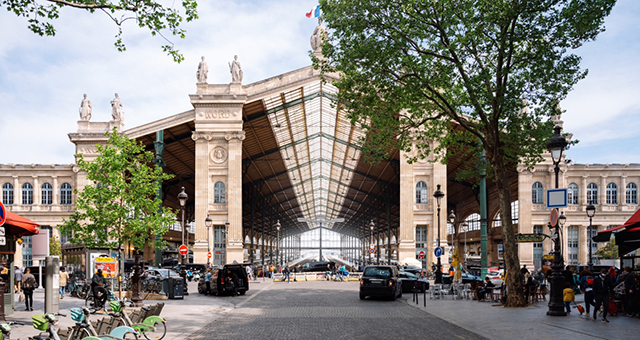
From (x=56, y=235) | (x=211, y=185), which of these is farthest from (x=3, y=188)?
(x=211, y=185)

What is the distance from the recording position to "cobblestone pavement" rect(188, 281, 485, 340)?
14.1 m

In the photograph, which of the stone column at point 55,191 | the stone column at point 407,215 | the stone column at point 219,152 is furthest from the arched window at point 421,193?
the stone column at point 55,191

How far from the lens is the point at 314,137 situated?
191ft

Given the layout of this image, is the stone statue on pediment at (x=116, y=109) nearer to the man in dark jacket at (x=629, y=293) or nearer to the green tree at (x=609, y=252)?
the man in dark jacket at (x=629, y=293)

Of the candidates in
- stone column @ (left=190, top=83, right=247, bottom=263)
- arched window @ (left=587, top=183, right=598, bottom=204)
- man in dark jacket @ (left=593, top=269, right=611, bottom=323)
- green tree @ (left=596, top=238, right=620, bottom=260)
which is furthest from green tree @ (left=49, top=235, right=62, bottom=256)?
arched window @ (left=587, top=183, right=598, bottom=204)

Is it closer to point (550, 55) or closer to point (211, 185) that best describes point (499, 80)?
point (550, 55)

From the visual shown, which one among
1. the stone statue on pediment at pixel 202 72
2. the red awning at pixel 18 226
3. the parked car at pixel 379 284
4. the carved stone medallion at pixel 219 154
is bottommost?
the parked car at pixel 379 284

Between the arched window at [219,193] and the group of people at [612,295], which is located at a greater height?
the arched window at [219,193]

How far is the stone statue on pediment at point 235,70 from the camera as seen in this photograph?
4806 cm

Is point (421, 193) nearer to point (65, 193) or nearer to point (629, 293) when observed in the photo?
point (629, 293)

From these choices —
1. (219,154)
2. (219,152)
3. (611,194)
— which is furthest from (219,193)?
(611,194)

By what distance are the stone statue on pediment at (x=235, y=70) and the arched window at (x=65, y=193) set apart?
868 inches

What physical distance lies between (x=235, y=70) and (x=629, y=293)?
121 ft

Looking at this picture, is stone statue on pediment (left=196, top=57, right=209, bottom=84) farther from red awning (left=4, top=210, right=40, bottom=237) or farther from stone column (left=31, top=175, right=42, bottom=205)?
red awning (left=4, top=210, right=40, bottom=237)
